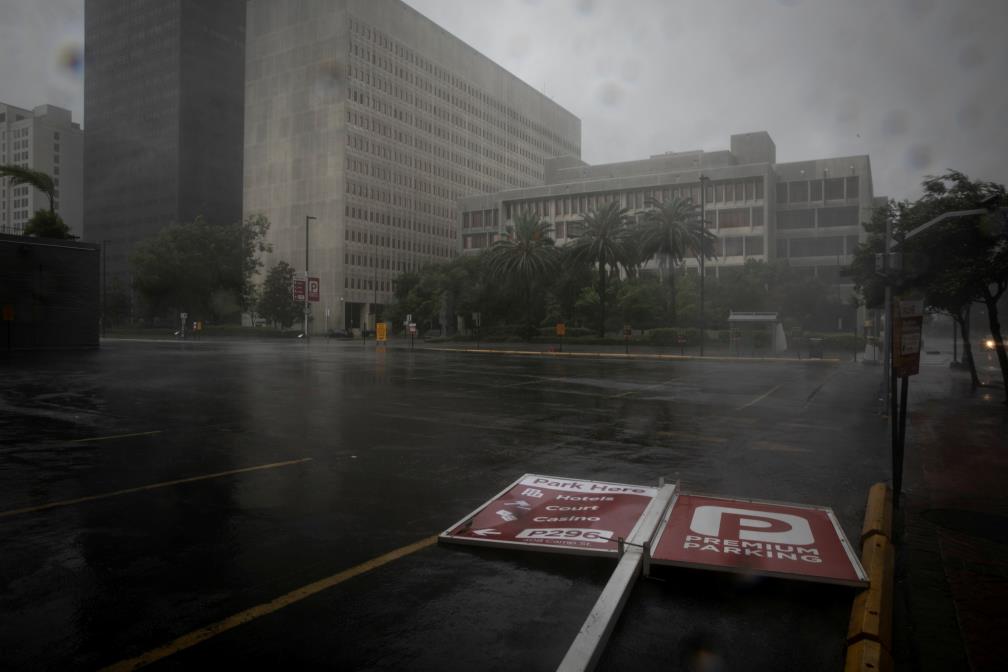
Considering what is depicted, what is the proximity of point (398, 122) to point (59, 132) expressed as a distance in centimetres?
9734

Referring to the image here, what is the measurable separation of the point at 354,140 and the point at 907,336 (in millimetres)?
113300

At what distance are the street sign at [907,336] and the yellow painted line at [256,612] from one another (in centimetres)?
543

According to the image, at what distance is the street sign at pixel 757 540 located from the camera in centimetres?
474

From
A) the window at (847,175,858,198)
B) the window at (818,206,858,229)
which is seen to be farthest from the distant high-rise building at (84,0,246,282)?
the window at (847,175,858,198)

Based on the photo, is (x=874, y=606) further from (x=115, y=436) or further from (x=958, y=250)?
(x=958, y=250)

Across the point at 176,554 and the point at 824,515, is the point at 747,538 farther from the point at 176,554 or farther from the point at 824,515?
the point at 176,554

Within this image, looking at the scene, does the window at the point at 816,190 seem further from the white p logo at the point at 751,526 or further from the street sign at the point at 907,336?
the white p logo at the point at 751,526

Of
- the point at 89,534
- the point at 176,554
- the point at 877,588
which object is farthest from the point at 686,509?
the point at 89,534

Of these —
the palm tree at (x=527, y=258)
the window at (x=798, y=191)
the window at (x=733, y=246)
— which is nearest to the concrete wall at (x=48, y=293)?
the palm tree at (x=527, y=258)

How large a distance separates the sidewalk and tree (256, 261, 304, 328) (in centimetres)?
8658

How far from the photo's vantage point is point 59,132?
163 meters

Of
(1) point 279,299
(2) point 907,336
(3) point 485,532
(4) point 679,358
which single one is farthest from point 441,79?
(3) point 485,532

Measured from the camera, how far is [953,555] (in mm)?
5496

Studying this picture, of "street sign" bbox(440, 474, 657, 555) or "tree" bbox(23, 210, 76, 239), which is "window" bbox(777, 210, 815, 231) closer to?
"tree" bbox(23, 210, 76, 239)
